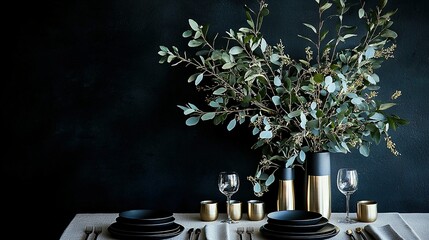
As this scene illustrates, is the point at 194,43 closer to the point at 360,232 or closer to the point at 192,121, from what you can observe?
the point at 192,121

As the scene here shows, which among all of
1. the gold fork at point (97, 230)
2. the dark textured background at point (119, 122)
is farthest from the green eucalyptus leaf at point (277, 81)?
the gold fork at point (97, 230)

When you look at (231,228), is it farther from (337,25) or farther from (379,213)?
(337,25)

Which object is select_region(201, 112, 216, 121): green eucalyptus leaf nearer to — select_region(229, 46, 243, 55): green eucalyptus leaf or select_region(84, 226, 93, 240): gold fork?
select_region(229, 46, 243, 55): green eucalyptus leaf

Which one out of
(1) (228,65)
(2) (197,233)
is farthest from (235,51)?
(2) (197,233)

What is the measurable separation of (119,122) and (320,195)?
3.43 ft

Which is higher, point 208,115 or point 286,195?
point 208,115

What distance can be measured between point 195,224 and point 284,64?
0.86m

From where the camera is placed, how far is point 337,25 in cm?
278

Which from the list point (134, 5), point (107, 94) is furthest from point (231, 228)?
point (134, 5)

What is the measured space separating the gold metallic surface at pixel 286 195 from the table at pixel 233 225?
0.13 metres

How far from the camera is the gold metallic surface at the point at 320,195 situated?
2752 millimetres

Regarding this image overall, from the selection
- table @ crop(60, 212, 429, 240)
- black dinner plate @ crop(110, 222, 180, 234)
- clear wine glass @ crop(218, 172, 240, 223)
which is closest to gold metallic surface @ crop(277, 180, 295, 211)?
table @ crop(60, 212, 429, 240)

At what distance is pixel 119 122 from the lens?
10.2 ft

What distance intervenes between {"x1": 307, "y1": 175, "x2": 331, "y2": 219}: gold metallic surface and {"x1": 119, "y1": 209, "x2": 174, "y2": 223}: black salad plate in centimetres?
64
